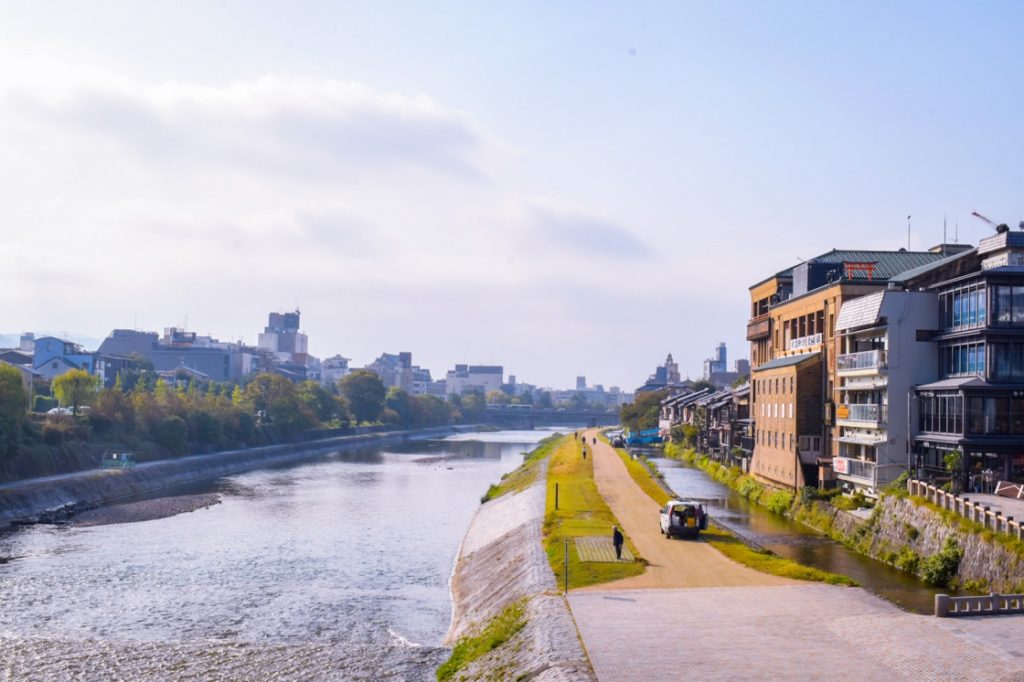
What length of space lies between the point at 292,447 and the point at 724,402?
6129 centimetres

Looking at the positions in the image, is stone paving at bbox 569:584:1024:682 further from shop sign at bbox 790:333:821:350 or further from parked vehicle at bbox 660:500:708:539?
shop sign at bbox 790:333:821:350

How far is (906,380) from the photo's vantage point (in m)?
52.3

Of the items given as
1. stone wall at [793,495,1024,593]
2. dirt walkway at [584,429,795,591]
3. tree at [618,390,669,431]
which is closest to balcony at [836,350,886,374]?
stone wall at [793,495,1024,593]

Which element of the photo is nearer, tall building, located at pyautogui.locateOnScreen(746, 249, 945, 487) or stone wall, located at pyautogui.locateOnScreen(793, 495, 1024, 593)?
stone wall, located at pyautogui.locateOnScreen(793, 495, 1024, 593)

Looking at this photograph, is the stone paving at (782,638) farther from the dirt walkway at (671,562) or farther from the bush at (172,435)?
the bush at (172,435)

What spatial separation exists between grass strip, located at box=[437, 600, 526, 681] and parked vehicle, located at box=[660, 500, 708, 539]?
43.2ft

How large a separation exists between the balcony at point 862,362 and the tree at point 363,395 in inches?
5567

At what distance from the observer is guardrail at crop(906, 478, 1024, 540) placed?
3359 cm

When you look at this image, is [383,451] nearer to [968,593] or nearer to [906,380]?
[906,380]

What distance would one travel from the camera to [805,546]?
157 ft

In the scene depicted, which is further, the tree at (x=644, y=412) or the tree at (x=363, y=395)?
the tree at (x=363, y=395)

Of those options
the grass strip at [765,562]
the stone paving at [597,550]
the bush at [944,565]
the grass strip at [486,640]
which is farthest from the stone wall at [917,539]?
the grass strip at [486,640]

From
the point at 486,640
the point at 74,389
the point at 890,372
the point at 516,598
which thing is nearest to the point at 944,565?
the point at 516,598

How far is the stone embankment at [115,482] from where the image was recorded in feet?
209
